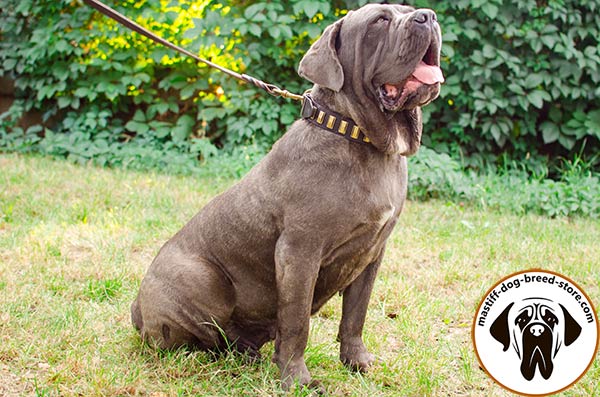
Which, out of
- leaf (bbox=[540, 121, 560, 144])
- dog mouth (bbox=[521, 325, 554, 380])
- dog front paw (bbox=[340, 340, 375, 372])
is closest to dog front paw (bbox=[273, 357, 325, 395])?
dog front paw (bbox=[340, 340, 375, 372])

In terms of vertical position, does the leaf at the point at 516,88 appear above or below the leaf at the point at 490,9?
below

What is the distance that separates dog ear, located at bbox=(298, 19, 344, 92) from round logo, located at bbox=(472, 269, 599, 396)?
3.34 ft

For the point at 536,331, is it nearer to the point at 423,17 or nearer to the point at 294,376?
the point at 294,376

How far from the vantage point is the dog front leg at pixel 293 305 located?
2785 mm

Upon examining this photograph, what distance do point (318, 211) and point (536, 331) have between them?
3.11 ft

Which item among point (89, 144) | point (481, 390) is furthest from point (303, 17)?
point (481, 390)

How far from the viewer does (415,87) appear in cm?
271

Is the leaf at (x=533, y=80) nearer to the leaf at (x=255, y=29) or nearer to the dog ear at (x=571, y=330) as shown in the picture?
the leaf at (x=255, y=29)

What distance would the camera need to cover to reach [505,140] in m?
7.39

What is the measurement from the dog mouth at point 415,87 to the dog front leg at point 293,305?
2.16 ft

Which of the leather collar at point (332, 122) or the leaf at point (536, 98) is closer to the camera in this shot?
the leather collar at point (332, 122)

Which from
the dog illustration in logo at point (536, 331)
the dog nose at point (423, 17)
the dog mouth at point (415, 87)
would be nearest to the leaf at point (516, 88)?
the dog mouth at point (415, 87)

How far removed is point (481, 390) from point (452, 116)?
478 cm

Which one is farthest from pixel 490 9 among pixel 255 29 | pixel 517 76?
pixel 255 29
